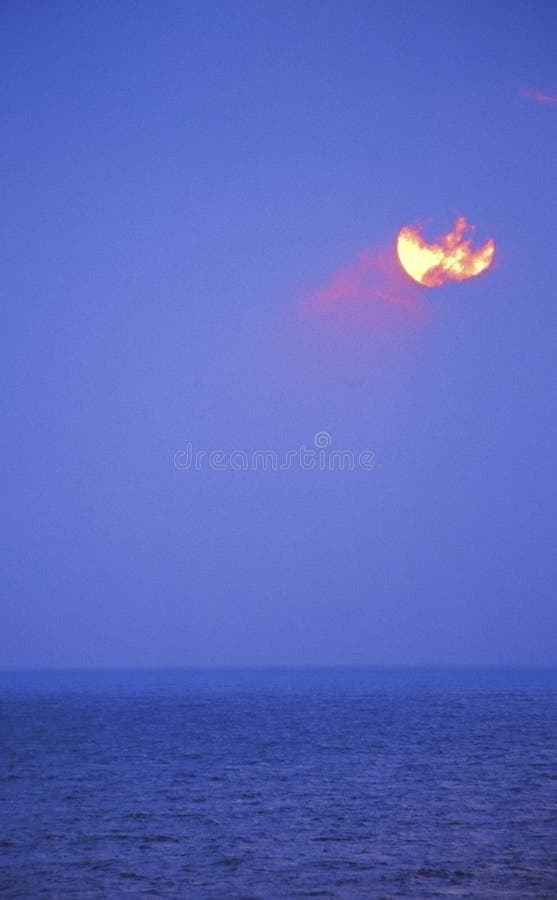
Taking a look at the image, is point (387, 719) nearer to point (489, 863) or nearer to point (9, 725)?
point (9, 725)

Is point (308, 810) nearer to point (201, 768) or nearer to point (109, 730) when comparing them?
point (201, 768)

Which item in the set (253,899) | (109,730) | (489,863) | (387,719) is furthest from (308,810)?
(387,719)

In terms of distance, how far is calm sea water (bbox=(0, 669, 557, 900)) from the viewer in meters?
14.5

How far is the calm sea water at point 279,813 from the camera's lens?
1455 cm

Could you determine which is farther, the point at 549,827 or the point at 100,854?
the point at 549,827

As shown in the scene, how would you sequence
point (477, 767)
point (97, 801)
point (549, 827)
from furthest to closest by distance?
point (477, 767) → point (97, 801) → point (549, 827)

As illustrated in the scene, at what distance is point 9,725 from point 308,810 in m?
28.1

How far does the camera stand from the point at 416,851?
53.8ft

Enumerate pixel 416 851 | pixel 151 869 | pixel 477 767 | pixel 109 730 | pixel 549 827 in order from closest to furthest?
pixel 151 869 → pixel 416 851 → pixel 549 827 → pixel 477 767 → pixel 109 730

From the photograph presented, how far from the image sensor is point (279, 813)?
2011cm

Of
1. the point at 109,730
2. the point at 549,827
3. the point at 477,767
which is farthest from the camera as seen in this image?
the point at 109,730

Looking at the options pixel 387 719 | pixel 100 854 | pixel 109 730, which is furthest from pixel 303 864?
pixel 387 719

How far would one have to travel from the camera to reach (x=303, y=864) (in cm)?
1562

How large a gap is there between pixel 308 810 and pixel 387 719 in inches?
1085
